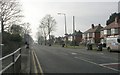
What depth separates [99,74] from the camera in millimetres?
14516

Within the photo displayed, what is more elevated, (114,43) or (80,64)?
(114,43)

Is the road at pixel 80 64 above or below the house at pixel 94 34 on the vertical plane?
below

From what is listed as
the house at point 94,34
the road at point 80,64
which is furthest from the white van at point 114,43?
the house at point 94,34

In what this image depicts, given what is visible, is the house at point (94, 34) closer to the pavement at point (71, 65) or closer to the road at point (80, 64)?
the road at point (80, 64)

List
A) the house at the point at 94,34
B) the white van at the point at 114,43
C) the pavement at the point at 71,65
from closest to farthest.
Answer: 1. the pavement at the point at 71,65
2. the white van at the point at 114,43
3. the house at the point at 94,34

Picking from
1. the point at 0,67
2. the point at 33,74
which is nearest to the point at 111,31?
the point at 33,74

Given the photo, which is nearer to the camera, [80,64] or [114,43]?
[80,64]

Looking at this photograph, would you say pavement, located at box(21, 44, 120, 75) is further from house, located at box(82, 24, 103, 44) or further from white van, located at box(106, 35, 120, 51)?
house, located at box(82, 24, 103, 44)

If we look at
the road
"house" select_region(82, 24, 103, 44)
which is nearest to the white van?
the road

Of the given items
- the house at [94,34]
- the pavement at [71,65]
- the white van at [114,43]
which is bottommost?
the pavement at [71,65]

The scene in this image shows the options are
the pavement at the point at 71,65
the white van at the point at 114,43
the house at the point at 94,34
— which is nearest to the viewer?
the pavement at the point at 71,65

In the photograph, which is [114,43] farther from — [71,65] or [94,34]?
[94,34]

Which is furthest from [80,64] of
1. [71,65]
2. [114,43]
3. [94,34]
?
[94,34]

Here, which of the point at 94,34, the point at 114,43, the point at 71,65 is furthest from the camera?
the point at 94,34
